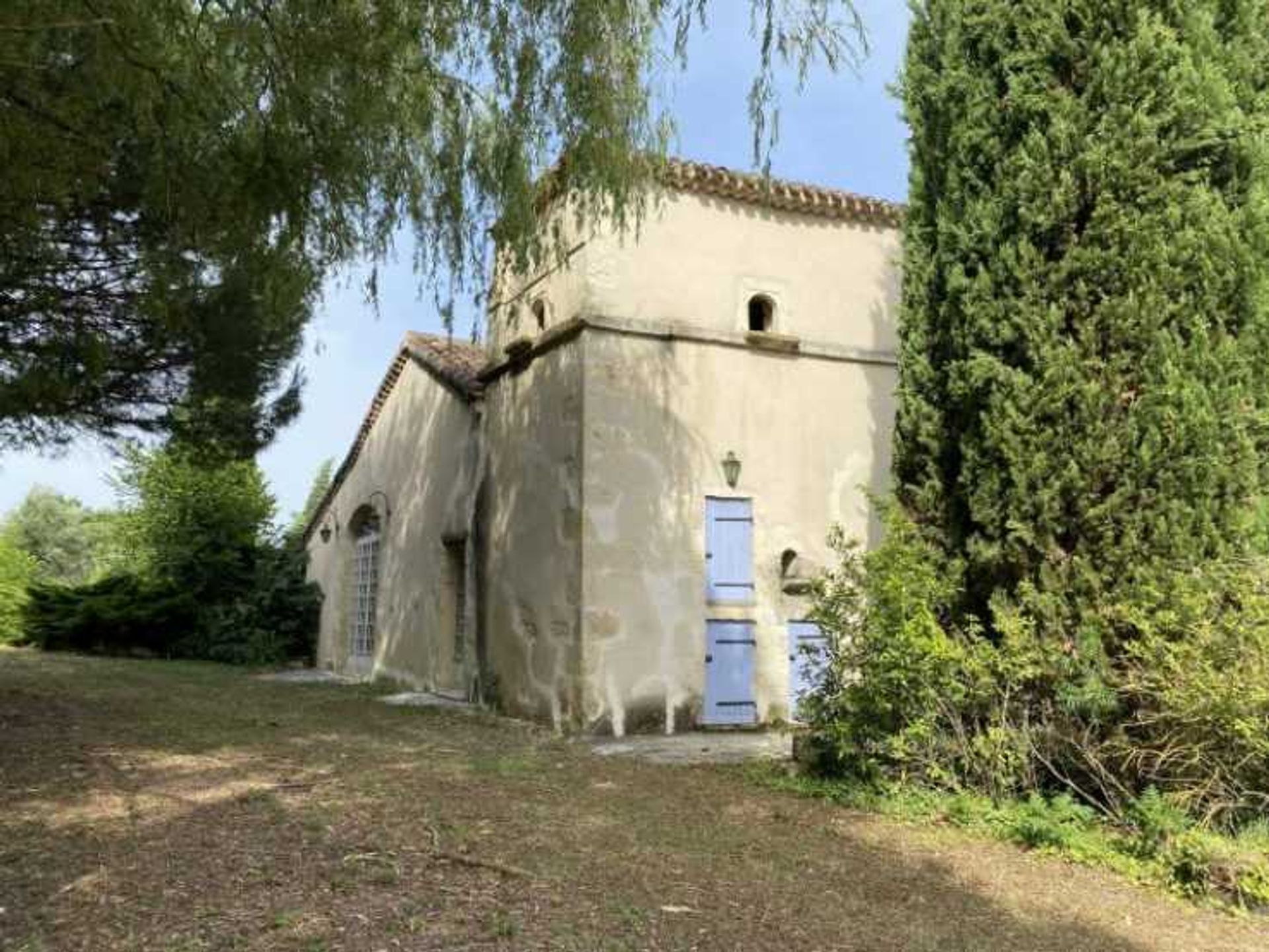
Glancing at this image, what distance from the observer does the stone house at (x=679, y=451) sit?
9211 millimetres

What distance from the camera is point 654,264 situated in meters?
9.77

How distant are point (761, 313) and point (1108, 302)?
17.1 ft

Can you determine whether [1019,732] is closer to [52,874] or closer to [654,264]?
[52,874]

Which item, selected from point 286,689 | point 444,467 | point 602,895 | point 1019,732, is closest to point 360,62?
point 602,895

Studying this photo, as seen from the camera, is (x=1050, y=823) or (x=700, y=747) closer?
(x=1050, y=823)

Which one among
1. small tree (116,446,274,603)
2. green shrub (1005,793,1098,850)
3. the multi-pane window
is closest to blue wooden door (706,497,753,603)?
green shrub (1005,793,1098,850)

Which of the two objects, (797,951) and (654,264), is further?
(654,264)

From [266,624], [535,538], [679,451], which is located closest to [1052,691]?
[679,451]

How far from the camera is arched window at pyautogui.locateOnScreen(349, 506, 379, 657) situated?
15.1 m

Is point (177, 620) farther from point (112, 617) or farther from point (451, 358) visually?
point (451, 358)

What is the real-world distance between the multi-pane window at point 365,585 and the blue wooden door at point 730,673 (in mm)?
7058

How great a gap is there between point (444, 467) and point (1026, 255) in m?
8.47

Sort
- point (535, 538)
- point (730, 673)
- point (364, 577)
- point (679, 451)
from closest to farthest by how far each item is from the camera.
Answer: point (730, 673) → point (679, 451) → point (535, 538) → point (364, 577)

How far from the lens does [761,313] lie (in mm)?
10602
